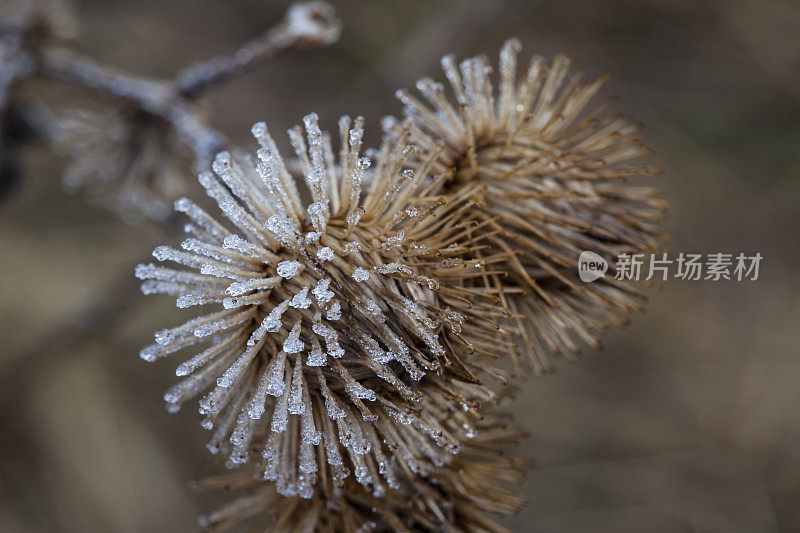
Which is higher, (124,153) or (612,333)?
(124,153)

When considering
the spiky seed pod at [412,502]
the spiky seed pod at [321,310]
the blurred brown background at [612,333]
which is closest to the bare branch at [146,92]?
the spiky seed pod at [321,310]

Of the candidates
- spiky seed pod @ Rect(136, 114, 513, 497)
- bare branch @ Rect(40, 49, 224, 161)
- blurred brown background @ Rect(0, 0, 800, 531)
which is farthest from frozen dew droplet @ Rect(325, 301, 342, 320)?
blurred brown background @ Rect(0, 0, 800, 531)

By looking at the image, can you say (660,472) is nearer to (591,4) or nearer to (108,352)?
(591,4)

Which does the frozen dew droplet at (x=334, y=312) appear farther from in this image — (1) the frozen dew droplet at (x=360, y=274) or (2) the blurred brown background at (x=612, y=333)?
(2) the blurred brown background at (x=612, y=333)

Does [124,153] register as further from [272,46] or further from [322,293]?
[322,293]

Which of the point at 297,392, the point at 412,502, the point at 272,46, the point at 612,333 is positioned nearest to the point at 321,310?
the point at 297,392

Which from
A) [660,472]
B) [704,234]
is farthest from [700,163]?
[660,472]
